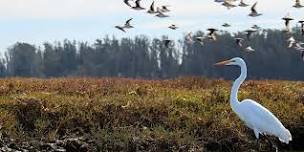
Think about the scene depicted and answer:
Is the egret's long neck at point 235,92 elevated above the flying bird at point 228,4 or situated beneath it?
situated beneath

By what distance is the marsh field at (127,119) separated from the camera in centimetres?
1499

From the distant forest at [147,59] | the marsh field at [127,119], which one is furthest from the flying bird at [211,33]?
the distant forest at [147,59]

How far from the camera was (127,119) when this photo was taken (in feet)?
53.2

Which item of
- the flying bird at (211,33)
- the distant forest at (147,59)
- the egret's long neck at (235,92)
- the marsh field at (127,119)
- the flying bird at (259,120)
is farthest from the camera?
the distant forest at (147,59)

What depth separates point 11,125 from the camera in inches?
587

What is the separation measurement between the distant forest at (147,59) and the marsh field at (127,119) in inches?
2044

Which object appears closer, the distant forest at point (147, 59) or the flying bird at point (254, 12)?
the flying bird at point (254, 12)

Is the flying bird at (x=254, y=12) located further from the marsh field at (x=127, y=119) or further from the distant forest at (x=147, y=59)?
the distant forest at (x=147, y=59)

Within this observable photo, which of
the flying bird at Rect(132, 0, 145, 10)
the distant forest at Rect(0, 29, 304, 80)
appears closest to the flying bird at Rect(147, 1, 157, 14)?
the flying bird at Rect(132, 0, 145, 10)

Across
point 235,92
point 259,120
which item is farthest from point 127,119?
point 259,120

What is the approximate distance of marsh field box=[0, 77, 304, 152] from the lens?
49.2 ft

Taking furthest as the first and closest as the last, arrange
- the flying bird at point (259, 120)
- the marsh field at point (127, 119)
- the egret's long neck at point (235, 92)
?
the egret's long neck at point (235, 92) < the flying bird at point (259, 120) < the marsh field at point (127, 119)

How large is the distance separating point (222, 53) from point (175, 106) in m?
63.4

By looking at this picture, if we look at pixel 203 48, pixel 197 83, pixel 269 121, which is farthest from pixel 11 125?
pixel 203 48
